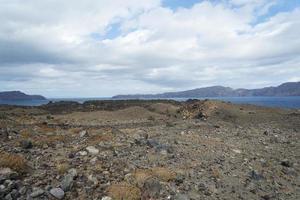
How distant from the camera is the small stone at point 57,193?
1100cm

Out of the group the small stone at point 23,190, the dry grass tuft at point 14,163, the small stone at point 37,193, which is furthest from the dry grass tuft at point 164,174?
the dry grass tuft at point 14,163

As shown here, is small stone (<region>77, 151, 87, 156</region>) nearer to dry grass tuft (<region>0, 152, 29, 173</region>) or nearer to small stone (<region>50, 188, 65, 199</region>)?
dry grass tuft (<region>0, 152, 29, 173</region>)

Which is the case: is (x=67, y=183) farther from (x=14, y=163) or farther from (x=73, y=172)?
(x=14, y=163)

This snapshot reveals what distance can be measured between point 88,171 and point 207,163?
521 cm

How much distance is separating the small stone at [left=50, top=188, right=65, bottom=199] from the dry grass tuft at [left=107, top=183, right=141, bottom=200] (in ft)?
4.47

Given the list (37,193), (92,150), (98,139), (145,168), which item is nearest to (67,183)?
(37,193)

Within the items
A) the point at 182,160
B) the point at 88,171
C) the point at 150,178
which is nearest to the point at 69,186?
the point at 88,171

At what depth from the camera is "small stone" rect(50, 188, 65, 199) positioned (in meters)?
11.0

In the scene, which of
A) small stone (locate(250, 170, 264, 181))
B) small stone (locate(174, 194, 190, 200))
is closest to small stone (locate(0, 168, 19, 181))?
small stone (locate(174, 194, 190, 200))

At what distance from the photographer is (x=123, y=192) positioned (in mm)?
11289

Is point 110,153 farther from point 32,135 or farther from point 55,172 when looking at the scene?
point 32,135

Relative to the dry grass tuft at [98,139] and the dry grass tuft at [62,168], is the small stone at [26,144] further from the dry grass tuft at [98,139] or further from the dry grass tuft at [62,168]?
the dry grass tuft at [62,168]

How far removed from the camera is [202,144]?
19.4 m

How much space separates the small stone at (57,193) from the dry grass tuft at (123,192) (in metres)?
1.36
